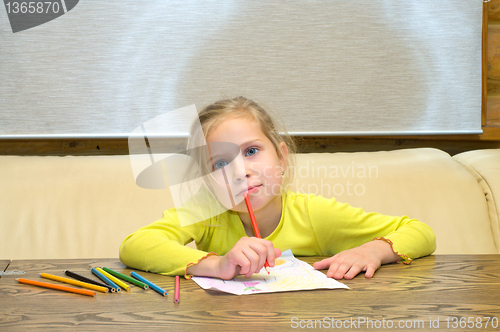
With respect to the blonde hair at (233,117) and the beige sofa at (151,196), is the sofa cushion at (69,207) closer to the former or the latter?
the beige sofa at (151,196)

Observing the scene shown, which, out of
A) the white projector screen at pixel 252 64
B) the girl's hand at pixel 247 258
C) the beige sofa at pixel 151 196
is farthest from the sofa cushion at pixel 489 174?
the girl's hand at pixel 247 258

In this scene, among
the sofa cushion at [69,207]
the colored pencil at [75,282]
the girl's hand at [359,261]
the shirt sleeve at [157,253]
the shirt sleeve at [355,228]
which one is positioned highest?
the colored pencil at [75,282]

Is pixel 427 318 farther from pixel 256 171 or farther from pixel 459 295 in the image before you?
pixel 256 171

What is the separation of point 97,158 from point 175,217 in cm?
68

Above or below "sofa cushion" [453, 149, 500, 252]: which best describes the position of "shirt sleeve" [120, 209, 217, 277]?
above

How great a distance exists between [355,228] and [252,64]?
879 mm

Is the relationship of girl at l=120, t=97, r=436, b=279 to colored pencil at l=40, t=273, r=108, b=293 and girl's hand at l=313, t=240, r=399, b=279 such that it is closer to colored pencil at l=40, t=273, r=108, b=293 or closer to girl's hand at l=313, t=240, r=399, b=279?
girl's hand at l=313, t=240, r=399, b=279

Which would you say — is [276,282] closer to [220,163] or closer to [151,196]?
[220,163]

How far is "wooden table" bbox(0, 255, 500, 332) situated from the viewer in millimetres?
476

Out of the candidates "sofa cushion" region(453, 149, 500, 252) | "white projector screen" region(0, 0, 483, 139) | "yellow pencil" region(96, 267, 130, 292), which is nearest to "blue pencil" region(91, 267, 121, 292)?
"yellow pencil" region(96, 267, 130, 292)

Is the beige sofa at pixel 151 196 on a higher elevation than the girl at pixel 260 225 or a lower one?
lower

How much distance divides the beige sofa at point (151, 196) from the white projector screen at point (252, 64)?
0.61 ft

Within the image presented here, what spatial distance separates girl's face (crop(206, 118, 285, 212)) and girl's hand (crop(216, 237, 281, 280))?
24cm

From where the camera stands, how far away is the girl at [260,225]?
73cm
